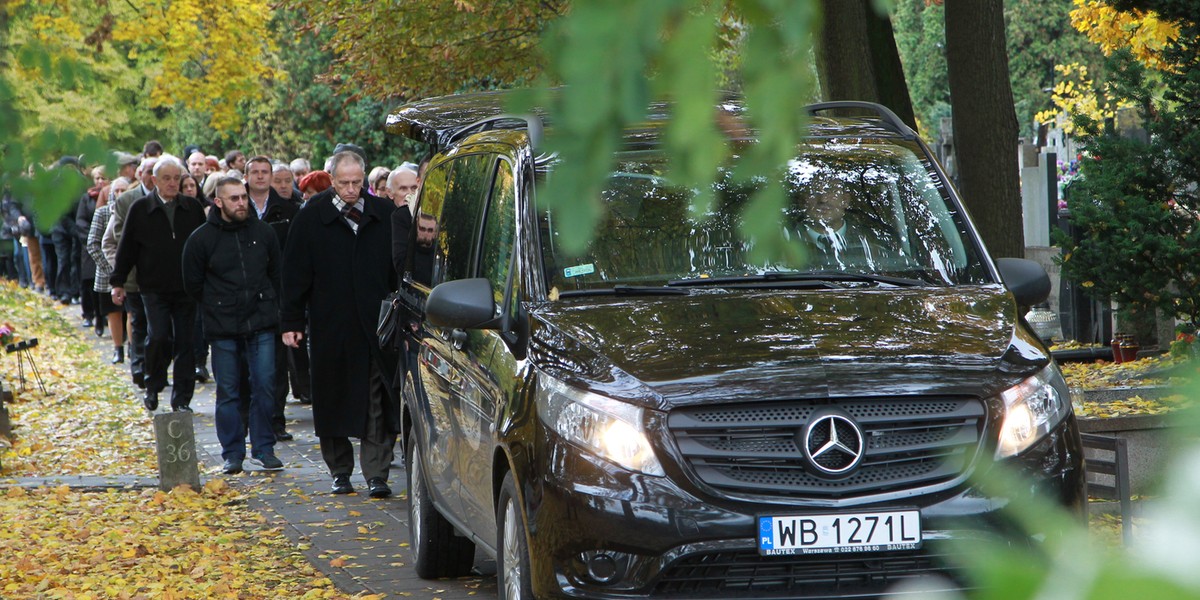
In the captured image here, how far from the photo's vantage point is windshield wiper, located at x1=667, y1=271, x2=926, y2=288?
561 cm

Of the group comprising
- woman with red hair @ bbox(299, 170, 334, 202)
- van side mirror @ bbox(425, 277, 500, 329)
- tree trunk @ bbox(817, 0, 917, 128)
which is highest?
tree trunk @ bbox(817, 0, 917, 128)

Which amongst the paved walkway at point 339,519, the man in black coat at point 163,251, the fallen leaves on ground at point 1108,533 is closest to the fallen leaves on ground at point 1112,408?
the paved walkway at point 339,519

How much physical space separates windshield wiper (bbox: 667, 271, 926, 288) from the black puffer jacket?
618cm

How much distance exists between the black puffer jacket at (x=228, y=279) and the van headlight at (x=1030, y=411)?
7.18 m

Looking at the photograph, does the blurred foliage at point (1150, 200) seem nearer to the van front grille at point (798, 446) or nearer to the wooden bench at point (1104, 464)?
the wooden bench at point (1104, 464)

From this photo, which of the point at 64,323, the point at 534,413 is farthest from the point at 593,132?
the point at 64,323

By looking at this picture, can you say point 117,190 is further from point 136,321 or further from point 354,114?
point 354,114

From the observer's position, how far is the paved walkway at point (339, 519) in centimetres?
755

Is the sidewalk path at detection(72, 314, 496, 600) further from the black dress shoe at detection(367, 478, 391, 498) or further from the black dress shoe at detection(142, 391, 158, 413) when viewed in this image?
the black dress shoe at detection(142, 391, 158, 413)

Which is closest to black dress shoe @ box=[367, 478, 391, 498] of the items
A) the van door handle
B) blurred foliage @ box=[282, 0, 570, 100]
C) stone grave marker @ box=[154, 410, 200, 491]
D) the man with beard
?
stone grave marker @ box=[154, 410, 200, 491]

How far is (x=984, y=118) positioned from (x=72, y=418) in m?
8.46

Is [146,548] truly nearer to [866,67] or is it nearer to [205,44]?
[866,67]

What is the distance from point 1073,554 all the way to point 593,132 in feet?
3.15

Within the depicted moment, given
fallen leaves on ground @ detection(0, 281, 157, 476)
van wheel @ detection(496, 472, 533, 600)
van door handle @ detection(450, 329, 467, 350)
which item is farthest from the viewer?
fallen leaves on ground @ detection(0, 281, 157, 476)
